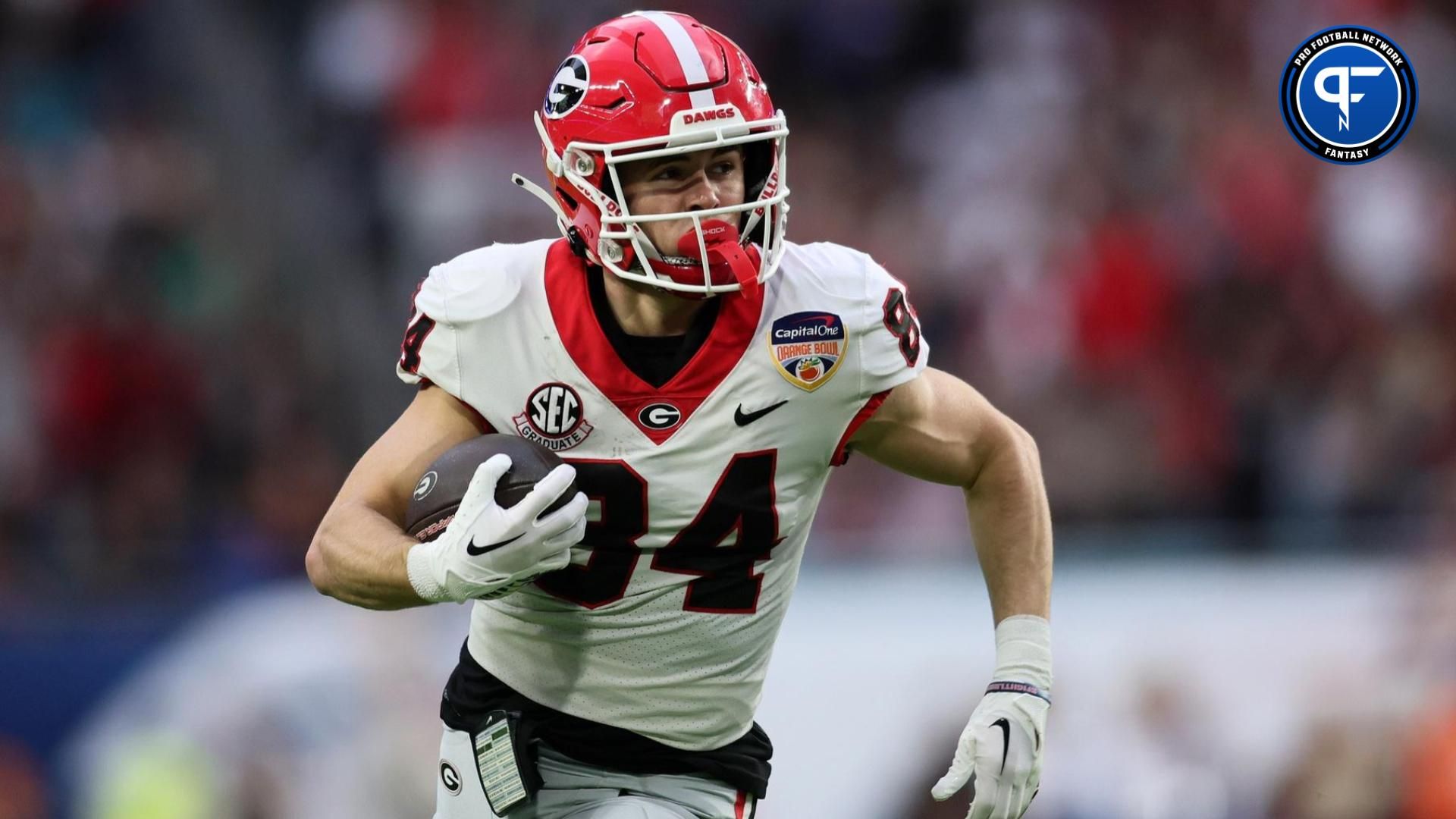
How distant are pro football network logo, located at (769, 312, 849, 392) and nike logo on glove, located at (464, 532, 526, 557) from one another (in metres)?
0.70

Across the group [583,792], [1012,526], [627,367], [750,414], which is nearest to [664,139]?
[627,367]

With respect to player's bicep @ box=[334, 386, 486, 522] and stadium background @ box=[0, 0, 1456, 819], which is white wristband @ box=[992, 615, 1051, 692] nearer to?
player's bicep @ box=[334, 386, 486, 522]

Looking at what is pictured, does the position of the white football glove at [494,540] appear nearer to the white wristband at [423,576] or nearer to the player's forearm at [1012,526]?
the white wristband at [423,576]

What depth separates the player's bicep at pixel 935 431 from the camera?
3.84m

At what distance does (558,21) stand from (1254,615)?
463cm

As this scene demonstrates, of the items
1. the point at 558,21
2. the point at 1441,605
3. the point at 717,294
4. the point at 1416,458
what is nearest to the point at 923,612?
the point at 1441,605

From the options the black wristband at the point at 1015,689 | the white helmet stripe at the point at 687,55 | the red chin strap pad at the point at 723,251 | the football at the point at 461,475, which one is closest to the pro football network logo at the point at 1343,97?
the black wristband at the point at 1015,689

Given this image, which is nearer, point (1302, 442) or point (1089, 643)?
point (1089, 643)

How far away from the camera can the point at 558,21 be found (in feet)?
31.7

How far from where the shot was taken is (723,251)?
3.58 m

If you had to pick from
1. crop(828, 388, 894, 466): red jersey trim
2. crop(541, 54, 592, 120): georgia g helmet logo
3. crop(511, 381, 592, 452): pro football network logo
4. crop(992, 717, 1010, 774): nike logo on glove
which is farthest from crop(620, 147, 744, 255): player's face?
crop(992, 717, 1010, 774): nike logo on glove

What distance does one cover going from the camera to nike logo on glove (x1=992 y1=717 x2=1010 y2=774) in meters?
3.80

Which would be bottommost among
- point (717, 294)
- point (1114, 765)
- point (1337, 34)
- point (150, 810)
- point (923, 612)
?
point (150, 810)

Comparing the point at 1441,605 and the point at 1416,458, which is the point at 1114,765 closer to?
the point at 1441,605
